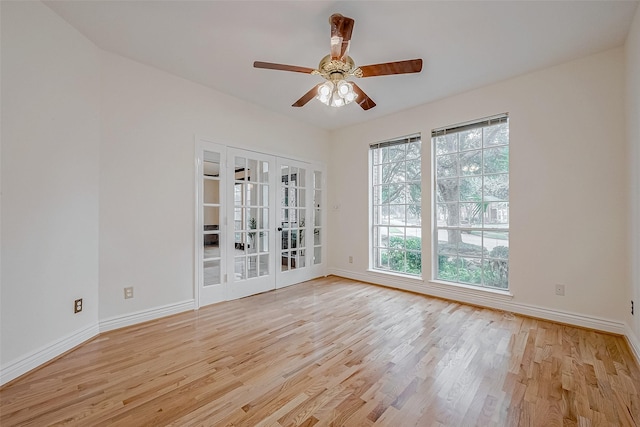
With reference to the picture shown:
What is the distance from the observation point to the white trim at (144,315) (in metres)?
2.68

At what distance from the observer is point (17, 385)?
6.05 feet

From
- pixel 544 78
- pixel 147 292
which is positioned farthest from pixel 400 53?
pixel 147 292

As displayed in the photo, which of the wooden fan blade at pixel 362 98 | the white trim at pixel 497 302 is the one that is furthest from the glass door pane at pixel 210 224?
the white trim at pixel 497 302

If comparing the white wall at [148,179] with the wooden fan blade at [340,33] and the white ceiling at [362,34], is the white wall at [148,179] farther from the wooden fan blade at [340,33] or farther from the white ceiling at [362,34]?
the wooden fan blade at [340,33]

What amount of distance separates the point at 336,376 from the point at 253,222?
250cm

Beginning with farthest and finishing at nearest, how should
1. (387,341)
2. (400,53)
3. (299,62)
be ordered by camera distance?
1. (299,62)
2. (400,53)
3. (387,341)

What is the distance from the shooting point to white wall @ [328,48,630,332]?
2.63 meters

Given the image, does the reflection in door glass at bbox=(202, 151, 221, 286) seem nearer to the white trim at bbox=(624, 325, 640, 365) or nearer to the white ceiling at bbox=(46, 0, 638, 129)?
the white ceiling at bbox=(46, 0, 638, 129)

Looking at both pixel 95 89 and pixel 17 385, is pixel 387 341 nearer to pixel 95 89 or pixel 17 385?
pixel 17 385

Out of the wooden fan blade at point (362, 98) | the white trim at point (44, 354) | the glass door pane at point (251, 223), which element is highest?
the wooden fan blade at point (362, 98)

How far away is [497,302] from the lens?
330cm

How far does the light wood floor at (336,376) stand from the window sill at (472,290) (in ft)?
0.97

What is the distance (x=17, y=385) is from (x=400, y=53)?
407 cm

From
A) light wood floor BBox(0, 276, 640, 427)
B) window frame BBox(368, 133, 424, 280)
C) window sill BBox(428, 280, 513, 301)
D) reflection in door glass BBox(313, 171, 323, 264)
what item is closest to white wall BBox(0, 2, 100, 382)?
light wood floor BBox(0, 276, 640, 427)
